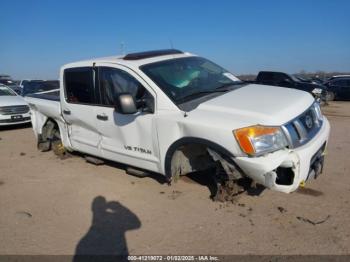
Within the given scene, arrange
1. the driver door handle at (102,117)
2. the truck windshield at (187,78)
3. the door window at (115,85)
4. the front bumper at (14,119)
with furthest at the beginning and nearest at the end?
the front bumper at (14,119) → the driver door handle at (102,117) → the door window at (115,85) → the truck windshield at (187,78)

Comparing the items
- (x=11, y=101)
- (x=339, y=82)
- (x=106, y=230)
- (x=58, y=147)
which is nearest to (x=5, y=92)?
(x=11, y=101)

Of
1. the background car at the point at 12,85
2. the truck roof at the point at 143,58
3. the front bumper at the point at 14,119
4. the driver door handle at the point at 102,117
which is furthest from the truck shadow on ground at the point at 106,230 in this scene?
the background car at the point at 12,85

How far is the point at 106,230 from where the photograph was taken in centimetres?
397

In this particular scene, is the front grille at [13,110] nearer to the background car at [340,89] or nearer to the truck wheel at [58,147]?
the truck wheel at [58,147]

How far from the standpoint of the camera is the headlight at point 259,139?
3.63 m

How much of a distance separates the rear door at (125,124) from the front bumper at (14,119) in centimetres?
728

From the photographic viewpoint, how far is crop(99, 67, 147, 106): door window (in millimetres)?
4801

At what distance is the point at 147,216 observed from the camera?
429 cm

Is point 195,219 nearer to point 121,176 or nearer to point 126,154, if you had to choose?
point 126,154

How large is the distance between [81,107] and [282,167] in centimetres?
336

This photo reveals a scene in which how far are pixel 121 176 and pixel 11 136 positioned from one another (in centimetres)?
614

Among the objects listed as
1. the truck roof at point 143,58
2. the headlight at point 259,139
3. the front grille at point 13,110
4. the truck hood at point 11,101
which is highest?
the truck roof at point 143,58

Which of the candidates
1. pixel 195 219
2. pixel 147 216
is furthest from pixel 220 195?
pixel 147 216

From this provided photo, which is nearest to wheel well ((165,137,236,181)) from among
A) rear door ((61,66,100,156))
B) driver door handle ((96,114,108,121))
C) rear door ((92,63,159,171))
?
rear door ((92,63,159,171))
